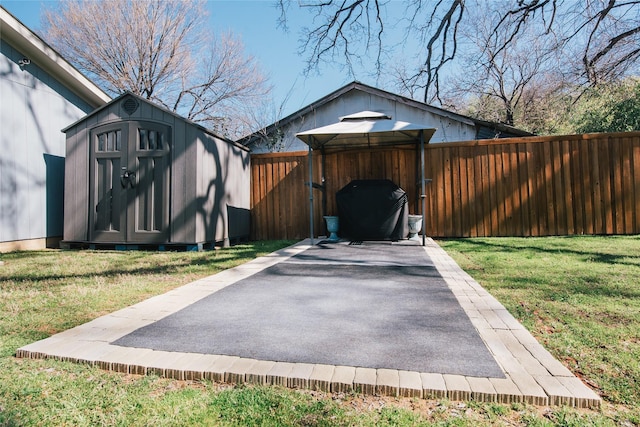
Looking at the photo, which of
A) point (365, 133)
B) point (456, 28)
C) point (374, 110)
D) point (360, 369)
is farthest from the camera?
point (374, 110)

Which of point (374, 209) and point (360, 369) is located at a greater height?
point (374, 209)

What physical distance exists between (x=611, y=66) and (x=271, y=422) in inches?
428

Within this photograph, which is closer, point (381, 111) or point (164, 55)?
point (381, 111)

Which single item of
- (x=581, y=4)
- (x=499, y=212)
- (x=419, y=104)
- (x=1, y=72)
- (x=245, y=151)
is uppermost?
(x=581, y=4)

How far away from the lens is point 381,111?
35.1 feet

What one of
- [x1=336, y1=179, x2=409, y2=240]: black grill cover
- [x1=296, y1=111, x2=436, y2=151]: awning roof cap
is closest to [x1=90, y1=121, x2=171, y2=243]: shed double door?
[x1=296, y1=111, x2=436, y2=151]: awning roof cap

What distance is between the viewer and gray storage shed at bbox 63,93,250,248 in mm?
5805

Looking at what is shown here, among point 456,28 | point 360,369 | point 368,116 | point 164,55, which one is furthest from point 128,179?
point 164,55

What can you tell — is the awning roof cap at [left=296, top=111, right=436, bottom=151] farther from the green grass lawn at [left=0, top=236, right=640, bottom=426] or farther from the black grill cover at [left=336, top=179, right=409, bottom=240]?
the green grass lawn at [left=0, top=236, right=640, bottom=426]

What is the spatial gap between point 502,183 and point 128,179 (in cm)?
663

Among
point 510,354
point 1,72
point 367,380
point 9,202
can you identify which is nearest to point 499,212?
point 510,354

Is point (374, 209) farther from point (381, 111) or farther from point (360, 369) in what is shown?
point (381, 111)

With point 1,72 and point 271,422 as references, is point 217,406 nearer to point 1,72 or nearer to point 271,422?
point 271,422

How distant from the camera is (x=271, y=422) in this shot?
120 cm
